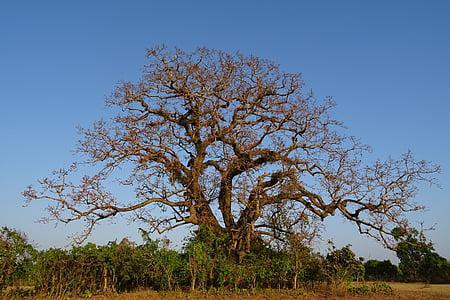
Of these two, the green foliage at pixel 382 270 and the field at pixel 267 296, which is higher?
the green foliage at pixel 382 270

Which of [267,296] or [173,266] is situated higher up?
[173,266]

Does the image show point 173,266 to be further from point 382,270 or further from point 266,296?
point 382,270

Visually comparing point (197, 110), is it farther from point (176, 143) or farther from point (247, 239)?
point (247, 239)

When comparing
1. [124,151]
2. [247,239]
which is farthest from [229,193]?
[124,151]

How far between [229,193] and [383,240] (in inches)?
236

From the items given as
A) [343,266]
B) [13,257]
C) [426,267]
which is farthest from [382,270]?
[13,257]

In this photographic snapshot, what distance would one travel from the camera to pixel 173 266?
1481 cm

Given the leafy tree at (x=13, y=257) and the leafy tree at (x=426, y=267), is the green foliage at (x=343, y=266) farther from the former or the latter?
the leafy tree at (x=13, y=257)

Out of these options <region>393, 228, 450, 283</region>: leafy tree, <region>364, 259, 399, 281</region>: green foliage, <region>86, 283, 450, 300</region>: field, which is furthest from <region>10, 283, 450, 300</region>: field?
<region>364, 259, 399, 281</region>: green foliage

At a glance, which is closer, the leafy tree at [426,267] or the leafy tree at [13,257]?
the leafy tree at [13,257]

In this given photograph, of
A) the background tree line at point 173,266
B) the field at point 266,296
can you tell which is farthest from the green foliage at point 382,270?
the field at point 266,296

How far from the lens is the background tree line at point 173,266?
1354 centimetres

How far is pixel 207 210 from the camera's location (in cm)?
1866

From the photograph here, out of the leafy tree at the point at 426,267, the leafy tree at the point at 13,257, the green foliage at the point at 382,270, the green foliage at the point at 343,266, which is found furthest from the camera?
the green foliage at the point at 382,270
